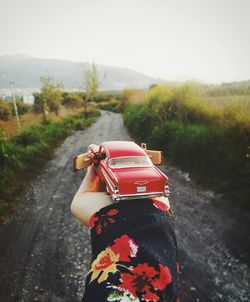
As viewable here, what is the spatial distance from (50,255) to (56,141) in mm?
10919

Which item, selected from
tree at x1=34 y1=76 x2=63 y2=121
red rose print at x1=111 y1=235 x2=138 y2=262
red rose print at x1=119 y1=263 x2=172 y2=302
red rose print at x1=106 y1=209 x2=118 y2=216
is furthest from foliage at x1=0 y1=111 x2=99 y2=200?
tree at x1=34 y1=76 x2=63 y2=121

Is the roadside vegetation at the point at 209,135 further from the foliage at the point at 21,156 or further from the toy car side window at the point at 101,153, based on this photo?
Answer: the foliage at the point at 21,156

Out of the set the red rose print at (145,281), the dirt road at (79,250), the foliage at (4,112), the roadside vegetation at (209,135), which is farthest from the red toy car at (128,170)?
the foliage at (4,112)

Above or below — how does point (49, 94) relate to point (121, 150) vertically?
below

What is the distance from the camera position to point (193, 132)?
9.98 metres

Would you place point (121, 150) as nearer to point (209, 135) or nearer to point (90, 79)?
point (209, 135)

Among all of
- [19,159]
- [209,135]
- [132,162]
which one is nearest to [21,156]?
[19,159]

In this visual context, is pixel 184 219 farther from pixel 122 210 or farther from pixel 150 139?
pixel 150 139

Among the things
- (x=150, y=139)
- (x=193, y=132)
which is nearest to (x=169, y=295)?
(x=193, y=132)

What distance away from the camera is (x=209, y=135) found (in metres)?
9.10

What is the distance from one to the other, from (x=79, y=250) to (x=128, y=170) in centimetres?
306

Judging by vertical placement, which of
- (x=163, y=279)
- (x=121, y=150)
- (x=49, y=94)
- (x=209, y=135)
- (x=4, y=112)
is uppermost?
(x=163, y=279)

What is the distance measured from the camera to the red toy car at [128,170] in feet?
8.46

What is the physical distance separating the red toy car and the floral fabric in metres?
0.86
